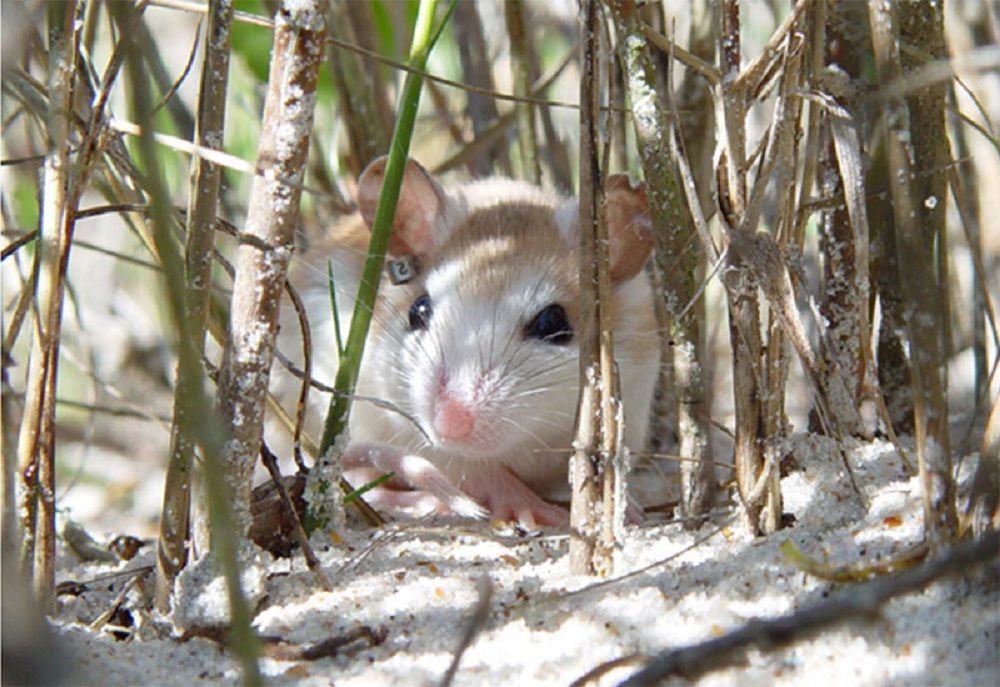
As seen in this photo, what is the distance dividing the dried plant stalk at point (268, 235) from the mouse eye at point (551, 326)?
1406 mm

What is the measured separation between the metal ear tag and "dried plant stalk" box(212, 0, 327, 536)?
157 centimetres

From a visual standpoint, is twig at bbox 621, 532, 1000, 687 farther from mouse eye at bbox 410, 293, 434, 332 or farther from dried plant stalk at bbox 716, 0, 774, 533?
mouse eye at bbox 410, 293, 434, 332

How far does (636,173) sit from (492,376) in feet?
5.45

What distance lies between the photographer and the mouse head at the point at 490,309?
3.00 m

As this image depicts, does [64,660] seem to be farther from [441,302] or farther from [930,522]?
[441,302]

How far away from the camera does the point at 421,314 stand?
336 cm

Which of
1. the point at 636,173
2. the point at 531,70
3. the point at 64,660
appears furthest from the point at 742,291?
the point at 636,173

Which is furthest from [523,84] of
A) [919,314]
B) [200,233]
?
[919,314]

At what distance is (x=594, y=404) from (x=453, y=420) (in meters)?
0.79

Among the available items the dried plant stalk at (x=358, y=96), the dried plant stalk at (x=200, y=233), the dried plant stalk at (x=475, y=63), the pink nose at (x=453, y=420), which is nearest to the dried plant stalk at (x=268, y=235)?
the dried plant stalk at (x=200, y=233)

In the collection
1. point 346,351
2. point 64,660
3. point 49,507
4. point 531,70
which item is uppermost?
point 531,70

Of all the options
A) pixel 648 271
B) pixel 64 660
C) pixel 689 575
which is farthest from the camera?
pixel 648 271

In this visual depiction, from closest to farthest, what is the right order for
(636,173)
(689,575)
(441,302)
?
1. (689,575)
2. (441,302)
3. (636,173)

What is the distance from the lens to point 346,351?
239 cm
